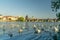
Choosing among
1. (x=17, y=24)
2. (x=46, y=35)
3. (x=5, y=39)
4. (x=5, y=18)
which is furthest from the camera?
(x=17, y=24)

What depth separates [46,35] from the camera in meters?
5.79

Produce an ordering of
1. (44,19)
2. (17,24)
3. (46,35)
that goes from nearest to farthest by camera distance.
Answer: (46,35) < (44,19) < (17,24)

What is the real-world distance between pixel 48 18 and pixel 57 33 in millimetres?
614

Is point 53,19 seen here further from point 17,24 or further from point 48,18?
point 17,24

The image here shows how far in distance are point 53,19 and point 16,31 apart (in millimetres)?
1349

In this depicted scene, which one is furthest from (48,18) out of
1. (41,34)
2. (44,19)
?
(41,34)

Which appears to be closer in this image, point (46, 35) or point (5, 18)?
point (46, 35)

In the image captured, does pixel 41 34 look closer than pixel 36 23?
Yes

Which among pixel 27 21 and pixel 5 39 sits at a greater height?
pixel 27 21

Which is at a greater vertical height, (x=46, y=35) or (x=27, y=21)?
(x=27, y=21)

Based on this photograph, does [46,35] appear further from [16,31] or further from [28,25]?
[28,25]

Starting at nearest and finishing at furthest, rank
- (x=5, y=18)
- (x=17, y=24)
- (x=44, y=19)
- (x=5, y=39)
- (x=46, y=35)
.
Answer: (x=5, y=39)
(x=46, y=35)
(x=44, y=19)
(x=5, y=18)
(x=17, y=24)

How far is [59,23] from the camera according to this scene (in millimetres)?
6074

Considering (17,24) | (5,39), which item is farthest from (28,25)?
(5,39)
